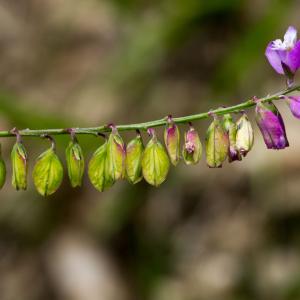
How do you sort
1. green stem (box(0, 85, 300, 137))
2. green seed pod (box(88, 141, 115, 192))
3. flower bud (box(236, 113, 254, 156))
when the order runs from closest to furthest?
green stem (box(0, 85, 300, 137)) → flower bud (box(236, 113, 254, 156)) → green seed pod (box(88, 141, 115, 192))

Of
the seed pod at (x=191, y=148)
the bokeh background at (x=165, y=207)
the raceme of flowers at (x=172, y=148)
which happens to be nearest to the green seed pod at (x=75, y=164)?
the raceme of flowers at (x=172, y=148)

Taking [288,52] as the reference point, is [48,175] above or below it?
below

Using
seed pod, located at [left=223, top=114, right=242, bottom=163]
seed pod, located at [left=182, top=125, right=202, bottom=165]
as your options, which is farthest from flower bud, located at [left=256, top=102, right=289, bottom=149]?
seed pod, located at [left=182, top=125, right=202, bottom=165]

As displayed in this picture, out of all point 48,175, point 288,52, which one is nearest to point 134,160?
point 48,175

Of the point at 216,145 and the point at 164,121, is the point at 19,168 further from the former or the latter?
the point at 216,145

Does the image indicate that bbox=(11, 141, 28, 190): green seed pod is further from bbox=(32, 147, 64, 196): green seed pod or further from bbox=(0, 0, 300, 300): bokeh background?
bbox=(0, 0, 300, 300): bokeh background

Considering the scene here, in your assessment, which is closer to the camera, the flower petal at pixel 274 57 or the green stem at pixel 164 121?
the green stem at pixel 164 121

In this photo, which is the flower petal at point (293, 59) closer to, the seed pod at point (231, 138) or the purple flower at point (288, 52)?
the purple flower at point (288, 52)
